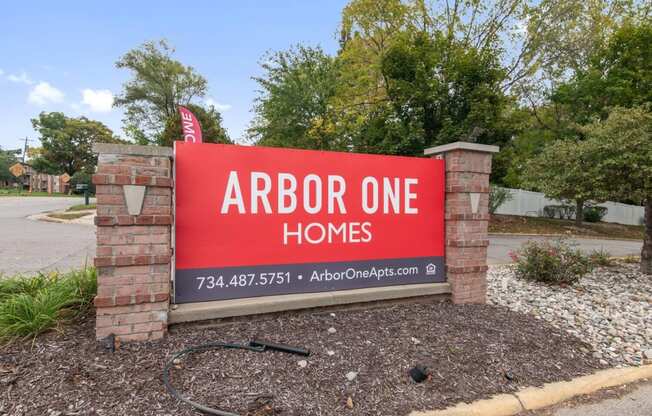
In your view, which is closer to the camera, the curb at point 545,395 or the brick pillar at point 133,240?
the curb at point 545,395

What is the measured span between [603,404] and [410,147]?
1228 cm

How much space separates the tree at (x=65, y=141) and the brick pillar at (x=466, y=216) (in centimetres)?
5829

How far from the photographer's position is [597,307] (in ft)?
15.5

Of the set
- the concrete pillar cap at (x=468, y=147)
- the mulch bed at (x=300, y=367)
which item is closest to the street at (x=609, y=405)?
the mulch bed at (x=300, y=367)

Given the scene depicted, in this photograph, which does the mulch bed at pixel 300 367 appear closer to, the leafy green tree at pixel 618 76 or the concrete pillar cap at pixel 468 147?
the concrete pillar cap at pixel 468 147

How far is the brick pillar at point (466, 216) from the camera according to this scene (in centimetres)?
416

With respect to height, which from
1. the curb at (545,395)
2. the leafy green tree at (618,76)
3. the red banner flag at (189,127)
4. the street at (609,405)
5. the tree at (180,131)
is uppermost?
the leafy green tree at (618,76)

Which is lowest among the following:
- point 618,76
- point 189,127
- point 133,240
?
point 133,240

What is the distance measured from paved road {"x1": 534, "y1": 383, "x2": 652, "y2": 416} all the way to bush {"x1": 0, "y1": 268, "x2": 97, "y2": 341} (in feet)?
13.1

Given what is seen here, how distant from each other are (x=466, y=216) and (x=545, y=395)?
2.00 metres

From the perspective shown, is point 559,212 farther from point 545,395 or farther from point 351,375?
point 351,375

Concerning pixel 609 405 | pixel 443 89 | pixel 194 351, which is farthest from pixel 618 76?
pixel 194 351

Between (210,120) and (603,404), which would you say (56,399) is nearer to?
(603,404)

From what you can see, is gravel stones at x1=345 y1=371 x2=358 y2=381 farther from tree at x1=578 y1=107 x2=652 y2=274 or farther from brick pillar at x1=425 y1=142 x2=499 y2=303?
tree at x1=578 y1=107 x2=652 y2=274
